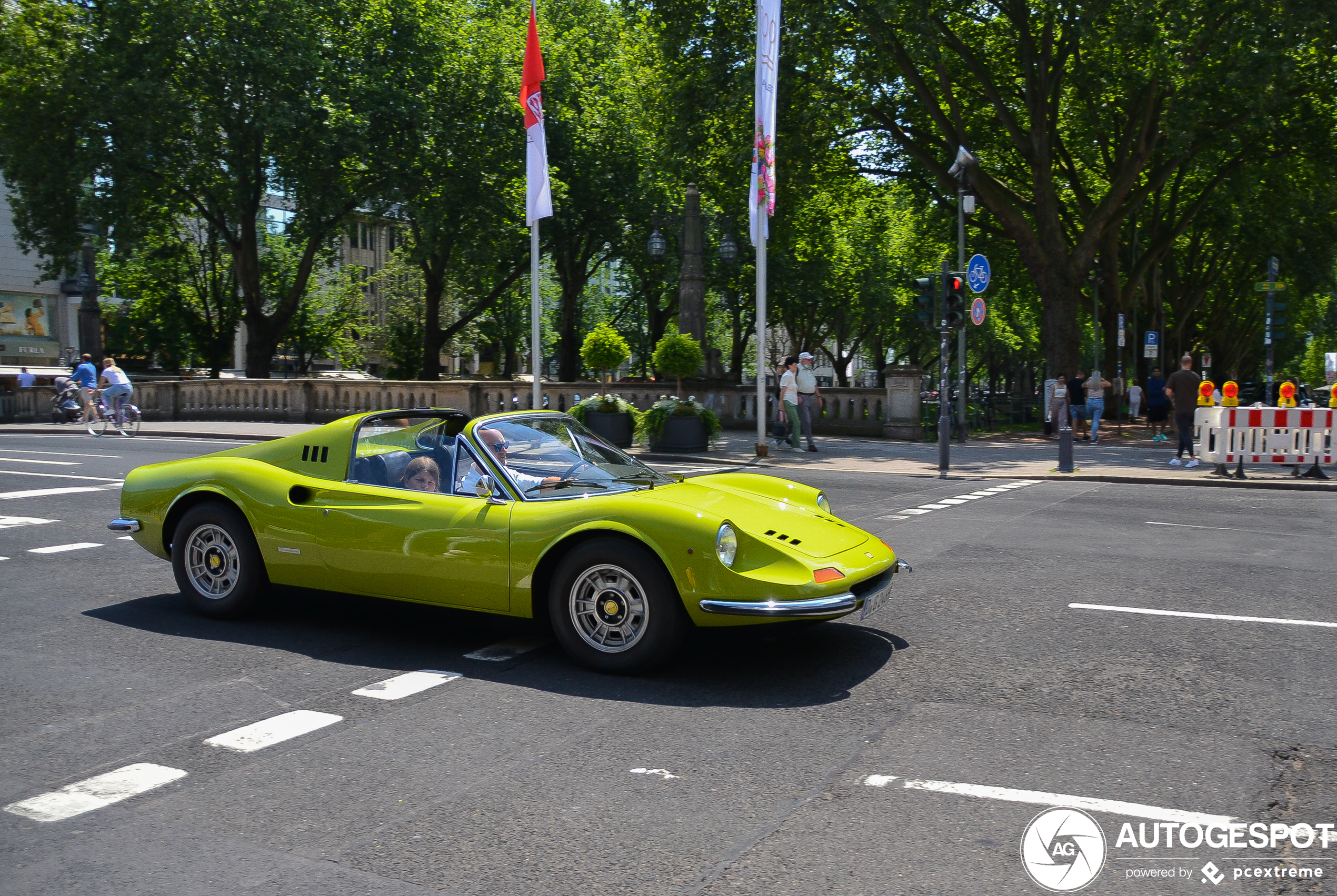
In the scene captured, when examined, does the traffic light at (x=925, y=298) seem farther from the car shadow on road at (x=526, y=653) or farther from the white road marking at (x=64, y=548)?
the white road marking at (x=64, y=548)

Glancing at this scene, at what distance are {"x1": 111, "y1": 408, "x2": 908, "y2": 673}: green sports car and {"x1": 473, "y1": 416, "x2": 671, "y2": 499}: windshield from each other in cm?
1

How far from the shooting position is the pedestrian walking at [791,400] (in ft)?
68.6

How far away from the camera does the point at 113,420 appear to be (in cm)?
2794

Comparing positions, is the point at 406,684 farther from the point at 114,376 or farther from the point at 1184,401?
the point at 114,376

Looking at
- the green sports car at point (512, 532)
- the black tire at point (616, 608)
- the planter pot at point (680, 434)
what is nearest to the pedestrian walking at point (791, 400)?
the planter pot at point (680, 434)

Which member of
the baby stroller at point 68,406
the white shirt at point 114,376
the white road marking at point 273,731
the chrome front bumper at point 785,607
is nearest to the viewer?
the white road marking at point 273,731

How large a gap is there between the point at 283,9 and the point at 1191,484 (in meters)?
27.6

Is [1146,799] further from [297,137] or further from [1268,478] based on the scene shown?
[297,137]

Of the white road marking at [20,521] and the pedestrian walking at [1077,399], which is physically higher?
the pedestrian walking at [1077,399]

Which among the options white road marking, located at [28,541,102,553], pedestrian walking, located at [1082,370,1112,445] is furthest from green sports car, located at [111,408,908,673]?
pedestrian walking, located at [1082,370,1112,445]

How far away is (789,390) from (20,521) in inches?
537

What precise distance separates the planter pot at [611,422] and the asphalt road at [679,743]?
13052 mm

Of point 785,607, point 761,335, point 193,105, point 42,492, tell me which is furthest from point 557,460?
point 193,105

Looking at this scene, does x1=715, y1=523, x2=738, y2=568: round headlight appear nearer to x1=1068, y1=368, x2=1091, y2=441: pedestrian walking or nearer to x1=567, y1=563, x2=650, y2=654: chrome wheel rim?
x1=567, y1=563, x2=650, y2=654: chrome wheel rim
